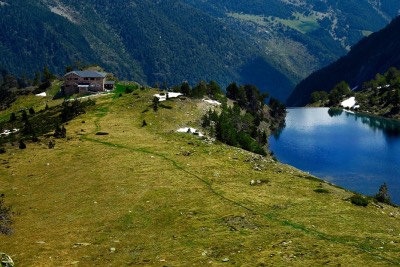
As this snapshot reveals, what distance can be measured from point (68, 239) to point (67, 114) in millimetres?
91280

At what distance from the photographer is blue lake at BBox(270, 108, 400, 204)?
108125mm

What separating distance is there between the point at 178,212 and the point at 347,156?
101 m

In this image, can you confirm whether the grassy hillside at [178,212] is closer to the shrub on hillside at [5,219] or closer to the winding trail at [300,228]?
the winding trail at [300,228]

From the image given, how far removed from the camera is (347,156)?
465 ft

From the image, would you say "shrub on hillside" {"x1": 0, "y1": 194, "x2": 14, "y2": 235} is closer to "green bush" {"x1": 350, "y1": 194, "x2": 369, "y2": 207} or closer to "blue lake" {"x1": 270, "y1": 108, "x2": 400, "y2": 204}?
"green bush" {"x1": 350, "y1": 194, "x2": 369, "y2": 207}

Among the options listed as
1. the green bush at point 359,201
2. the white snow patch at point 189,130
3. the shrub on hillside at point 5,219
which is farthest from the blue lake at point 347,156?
the shrub on hillside at point 5,219

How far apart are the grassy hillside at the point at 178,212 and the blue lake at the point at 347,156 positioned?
36.4 meters

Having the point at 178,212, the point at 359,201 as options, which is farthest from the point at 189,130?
the point at 359,201

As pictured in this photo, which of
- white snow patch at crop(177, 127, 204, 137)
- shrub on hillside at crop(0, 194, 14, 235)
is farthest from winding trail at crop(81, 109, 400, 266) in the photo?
white snow patch at crop(177, 127, 204, 137)

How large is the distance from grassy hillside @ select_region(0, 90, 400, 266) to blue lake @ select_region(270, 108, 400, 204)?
36.4 m

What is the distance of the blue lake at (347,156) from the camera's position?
10812cm

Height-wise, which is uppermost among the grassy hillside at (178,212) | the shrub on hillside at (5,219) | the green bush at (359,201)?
the green bush at (359,201)

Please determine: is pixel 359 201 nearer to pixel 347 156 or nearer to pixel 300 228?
pixel 300 228

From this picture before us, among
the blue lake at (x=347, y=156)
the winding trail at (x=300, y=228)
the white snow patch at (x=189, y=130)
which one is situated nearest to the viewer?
the winding trail at (x=300, y=228)
